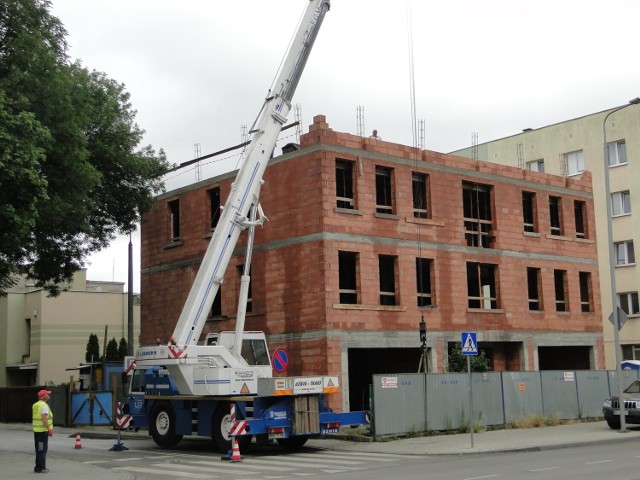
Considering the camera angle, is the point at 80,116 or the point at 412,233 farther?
the point at 412,233

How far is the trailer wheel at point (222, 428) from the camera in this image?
2062 cm

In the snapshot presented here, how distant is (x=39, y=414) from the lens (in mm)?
16812

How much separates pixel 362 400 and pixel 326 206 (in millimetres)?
9309

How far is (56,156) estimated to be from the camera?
22031 mm

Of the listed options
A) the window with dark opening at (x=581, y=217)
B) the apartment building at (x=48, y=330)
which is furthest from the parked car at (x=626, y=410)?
the apartment building at (x=48, y=330)

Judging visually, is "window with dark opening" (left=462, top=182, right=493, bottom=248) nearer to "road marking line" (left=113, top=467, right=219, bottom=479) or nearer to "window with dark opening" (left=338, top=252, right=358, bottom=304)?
"window with dark opening" (left=338, top=252, right=358, bottom=304)

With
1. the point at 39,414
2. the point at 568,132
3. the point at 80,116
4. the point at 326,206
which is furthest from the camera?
the point at 568,132

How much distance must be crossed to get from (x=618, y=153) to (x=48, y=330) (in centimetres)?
3692

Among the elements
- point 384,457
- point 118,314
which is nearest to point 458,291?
point 384,457

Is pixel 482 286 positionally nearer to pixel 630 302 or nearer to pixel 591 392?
pixel 591 392

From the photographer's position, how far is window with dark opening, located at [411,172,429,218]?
3058 cm

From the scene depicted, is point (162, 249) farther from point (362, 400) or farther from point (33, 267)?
point (362, 400)

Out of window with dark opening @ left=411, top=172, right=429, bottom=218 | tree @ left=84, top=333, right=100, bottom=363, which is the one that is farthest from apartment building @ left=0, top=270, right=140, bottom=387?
window with dark opening @ left=411, top=172, right=429, bottom=218

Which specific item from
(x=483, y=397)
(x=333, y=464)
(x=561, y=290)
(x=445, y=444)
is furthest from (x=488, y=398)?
(x=561, y=290)
